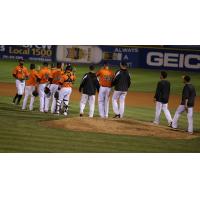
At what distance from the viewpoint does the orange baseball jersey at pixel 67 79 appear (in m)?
12.3

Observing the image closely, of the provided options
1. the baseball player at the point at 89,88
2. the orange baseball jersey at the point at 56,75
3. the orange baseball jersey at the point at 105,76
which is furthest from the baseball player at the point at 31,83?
the orange baseball jersey at the point at 105,76

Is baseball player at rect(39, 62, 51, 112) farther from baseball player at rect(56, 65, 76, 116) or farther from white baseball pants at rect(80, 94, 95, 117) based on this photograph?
white baseball pants at rect(80, 94, 95, 117)

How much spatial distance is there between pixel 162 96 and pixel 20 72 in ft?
9.95

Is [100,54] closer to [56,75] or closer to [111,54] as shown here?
[111,54]

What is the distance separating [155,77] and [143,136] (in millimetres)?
1632

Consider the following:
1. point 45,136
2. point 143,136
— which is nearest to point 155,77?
point 143,136

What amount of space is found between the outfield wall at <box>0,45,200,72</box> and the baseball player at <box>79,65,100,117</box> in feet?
1.05

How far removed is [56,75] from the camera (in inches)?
498

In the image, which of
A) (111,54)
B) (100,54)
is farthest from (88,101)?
(111,54)

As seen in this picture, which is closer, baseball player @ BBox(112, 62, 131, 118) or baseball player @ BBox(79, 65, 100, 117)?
baseball player @ BBox(112, 62, 131, 118)

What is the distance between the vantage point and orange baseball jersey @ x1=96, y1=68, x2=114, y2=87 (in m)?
12.0

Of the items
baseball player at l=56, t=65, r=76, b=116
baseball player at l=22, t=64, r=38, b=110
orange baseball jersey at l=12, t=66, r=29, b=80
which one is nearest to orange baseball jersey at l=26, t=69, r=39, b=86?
baseball player at l=22, t=64, r=38, b=110
